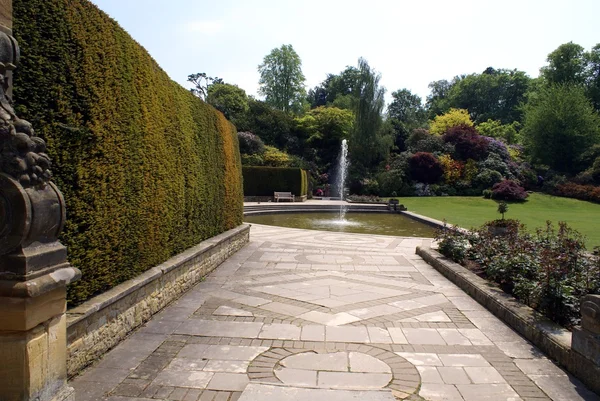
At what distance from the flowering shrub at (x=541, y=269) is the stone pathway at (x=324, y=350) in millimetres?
525

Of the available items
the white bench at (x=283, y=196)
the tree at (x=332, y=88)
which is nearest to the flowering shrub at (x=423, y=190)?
the white bench at (x=283, y=196)

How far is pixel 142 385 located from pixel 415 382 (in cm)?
223

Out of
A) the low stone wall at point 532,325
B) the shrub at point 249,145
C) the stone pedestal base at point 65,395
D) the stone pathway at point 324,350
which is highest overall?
the shrub at point 249,145

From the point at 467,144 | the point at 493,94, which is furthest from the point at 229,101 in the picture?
the point at 493,94

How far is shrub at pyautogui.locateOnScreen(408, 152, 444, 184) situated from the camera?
33250 millimetres

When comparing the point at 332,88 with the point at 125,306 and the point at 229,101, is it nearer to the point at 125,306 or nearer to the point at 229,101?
the point at 229,101

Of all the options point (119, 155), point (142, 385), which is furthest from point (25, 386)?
point (119, 155)

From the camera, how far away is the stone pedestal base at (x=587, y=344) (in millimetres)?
3225

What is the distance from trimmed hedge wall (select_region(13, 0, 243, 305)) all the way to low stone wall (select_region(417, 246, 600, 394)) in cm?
436

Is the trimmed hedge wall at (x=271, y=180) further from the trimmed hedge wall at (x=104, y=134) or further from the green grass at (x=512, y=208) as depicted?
the trimmed hedge wall at (x=104, y=134)

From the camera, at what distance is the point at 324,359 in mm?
3779

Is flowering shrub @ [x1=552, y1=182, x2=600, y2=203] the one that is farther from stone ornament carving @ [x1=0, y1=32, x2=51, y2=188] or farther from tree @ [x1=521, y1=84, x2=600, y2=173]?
stone ornament carving @ [x1=0, y1=32, x2=51, y2=188]

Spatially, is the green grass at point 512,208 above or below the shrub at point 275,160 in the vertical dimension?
below

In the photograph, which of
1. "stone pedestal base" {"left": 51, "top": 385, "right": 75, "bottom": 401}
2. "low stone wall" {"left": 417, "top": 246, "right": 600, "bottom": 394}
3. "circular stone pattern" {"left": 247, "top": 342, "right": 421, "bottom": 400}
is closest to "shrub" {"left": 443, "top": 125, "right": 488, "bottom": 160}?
"low stone wall" {"left": 417, "top": 246, "right": 600, "bottom": 394}
